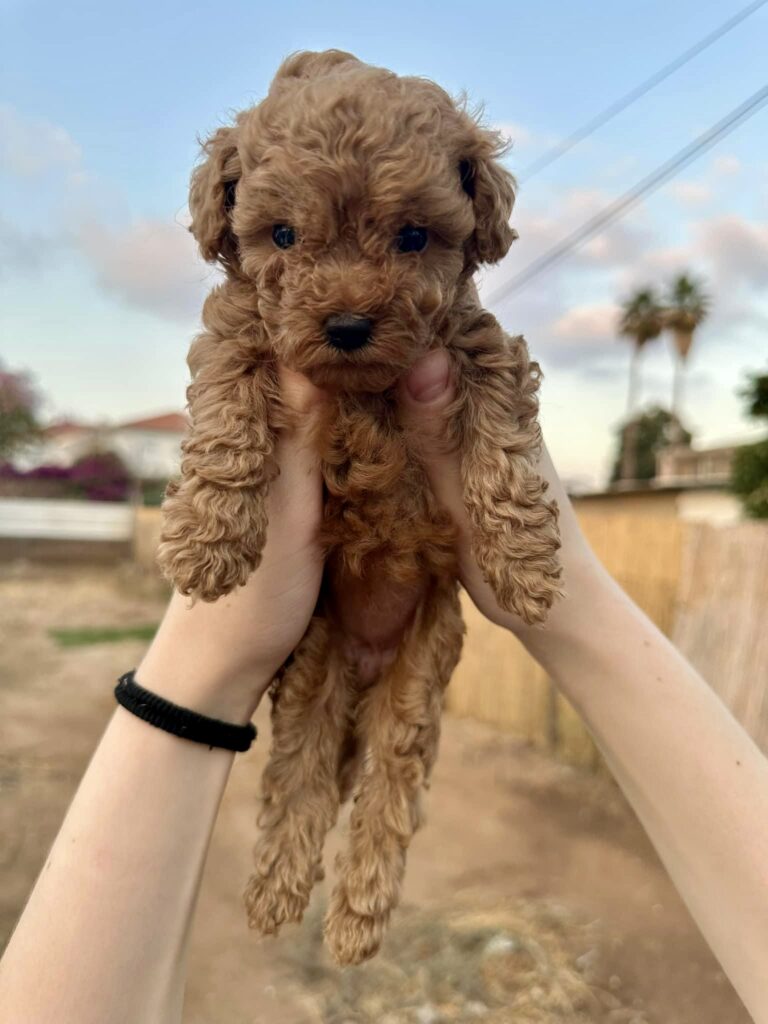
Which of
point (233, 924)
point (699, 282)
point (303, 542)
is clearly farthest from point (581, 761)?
point (699, 282)

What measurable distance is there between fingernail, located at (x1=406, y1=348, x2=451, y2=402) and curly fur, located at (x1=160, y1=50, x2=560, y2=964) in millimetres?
59

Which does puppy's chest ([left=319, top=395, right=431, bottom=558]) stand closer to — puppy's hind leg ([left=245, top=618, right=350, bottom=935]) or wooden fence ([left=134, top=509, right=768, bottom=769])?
puppy's hind leg ([left=245, top=618, right=350, bottom=935])

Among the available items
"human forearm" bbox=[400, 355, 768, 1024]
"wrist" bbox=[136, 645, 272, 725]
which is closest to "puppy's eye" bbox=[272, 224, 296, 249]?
→ "human forearm" bbox=[400, 355, 768, 1024]

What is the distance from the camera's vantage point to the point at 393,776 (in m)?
2.59

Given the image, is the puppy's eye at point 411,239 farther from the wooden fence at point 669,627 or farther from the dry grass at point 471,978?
the dry grass at point 471,978

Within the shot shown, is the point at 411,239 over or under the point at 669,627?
over

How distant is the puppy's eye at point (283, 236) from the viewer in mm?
1943

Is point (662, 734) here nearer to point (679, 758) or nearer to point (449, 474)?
point (679, 758)

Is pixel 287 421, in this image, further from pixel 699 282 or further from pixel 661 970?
pixel 699 282

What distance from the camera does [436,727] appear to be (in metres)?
2.60

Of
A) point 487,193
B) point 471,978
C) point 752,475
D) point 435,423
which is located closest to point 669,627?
point 471,978

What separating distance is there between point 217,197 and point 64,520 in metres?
22.6

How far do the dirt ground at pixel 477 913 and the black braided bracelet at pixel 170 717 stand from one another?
4.27m

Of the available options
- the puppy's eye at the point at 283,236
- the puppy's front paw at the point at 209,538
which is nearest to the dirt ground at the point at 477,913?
the puppy's front paw at the point at 209,538
